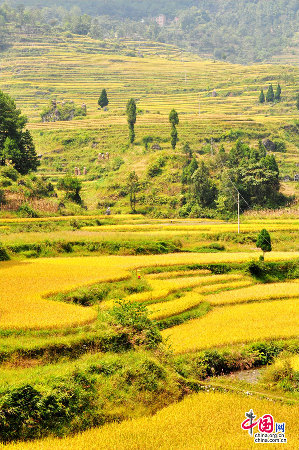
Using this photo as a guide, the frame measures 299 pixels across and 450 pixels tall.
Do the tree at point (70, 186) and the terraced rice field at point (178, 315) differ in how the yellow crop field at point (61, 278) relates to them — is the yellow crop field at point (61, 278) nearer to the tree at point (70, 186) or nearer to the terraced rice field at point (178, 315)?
the terraced rice field at point (178, 315)

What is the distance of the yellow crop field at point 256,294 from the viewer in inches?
953

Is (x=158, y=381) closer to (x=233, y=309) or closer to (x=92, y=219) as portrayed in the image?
(x=233, y=309)

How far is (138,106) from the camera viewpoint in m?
103

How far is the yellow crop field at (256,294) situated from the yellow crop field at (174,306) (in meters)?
0.98

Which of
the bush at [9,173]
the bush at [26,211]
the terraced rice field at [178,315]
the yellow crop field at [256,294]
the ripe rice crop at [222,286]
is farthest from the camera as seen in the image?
the bush at [9,173]

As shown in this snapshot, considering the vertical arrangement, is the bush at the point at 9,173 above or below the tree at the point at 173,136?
below

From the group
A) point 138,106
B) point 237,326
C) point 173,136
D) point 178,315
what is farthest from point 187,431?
point 138,106

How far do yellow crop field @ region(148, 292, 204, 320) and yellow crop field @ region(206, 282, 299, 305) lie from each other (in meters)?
0.98

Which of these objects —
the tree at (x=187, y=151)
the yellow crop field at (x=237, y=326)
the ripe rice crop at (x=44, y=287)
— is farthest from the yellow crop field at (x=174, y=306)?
the tree at (x=187, y=151)

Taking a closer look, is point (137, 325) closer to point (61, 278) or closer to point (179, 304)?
point (179, 304)

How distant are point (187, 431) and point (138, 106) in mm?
95883

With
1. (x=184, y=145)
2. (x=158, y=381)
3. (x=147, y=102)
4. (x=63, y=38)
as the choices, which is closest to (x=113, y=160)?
(x=184, y=145)

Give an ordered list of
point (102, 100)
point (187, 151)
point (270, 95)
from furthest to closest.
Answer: point (270, 95) → point (102, 100) → point (187, 151)

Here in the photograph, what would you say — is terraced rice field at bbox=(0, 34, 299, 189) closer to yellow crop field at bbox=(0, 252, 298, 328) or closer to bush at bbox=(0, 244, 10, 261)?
yellow crop field at bbox=(0, 252, 298, 328)
